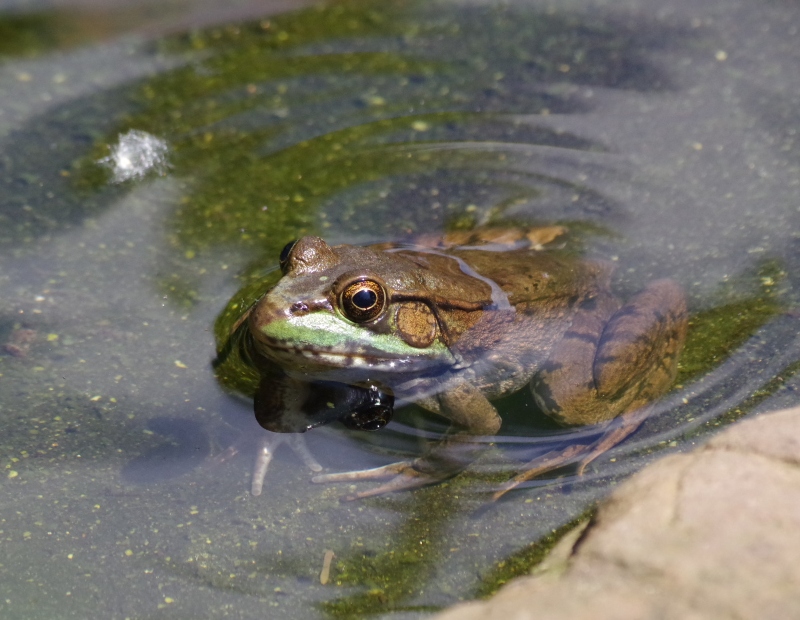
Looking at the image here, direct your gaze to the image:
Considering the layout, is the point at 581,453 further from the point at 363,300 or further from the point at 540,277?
the point at 363,300

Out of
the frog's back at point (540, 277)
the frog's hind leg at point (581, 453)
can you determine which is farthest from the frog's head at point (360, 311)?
the frog's hind leg at point (581, 453)

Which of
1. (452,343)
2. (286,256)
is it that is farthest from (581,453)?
(286,256)

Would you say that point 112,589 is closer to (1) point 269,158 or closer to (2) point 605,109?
(1) point 269,158

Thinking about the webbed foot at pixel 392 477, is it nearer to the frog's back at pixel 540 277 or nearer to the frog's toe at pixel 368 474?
the frog's toe at pixel 368 474

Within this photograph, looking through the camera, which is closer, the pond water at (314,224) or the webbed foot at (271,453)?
the pond water at (314,224)

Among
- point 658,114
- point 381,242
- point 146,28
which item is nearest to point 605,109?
point 658,114

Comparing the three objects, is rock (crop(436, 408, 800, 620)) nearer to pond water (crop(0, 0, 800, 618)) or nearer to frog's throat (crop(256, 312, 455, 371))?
pond water (crop(0, 0, 800, 618))
